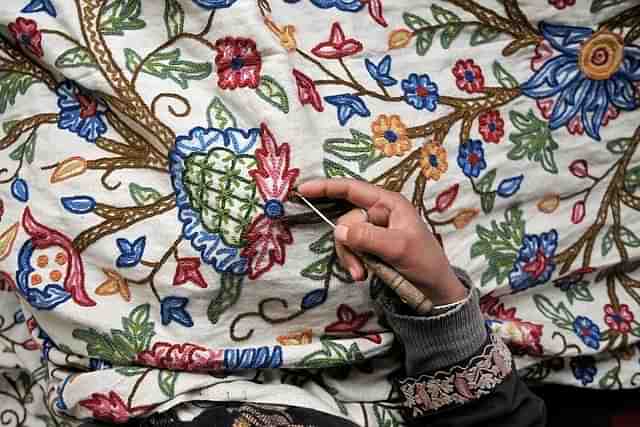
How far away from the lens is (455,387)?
0.72m

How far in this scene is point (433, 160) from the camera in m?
0.76

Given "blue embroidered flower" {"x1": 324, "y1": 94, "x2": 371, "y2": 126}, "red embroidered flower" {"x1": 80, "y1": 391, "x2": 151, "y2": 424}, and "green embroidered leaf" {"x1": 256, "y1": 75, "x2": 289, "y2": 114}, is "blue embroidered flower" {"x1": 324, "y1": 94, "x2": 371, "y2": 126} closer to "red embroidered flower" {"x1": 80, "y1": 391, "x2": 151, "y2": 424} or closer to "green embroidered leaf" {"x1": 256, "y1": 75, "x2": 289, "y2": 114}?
"green embroidered leaf" {"x1": 256, "y1": 75, "x2": 289, "y2": 114}

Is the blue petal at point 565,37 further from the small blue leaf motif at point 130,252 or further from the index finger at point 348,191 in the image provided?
the small blue leaf motif at point 130,252

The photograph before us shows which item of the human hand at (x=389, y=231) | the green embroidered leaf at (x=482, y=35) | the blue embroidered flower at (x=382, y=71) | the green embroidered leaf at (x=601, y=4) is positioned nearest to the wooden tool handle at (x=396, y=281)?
the human hand at (x=389, y=231)

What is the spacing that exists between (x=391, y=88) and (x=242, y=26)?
0.62 feet

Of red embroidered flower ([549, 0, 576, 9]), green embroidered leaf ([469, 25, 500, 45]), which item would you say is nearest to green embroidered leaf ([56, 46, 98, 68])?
green embroidered leaf ([469, 25, 500, 45])

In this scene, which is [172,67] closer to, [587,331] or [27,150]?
[27,150]

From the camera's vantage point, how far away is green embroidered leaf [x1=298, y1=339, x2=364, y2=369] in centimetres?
73

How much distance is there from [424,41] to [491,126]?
13 centimetres

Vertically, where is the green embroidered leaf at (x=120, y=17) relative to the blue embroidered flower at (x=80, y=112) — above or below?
above

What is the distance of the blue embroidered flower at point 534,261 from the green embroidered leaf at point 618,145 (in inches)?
5.4

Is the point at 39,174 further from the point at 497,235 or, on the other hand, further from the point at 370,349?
the point at 497,235

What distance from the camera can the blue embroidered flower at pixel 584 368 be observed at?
0.89 meters

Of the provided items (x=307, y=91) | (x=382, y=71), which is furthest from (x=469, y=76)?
(x=307, y=91)
